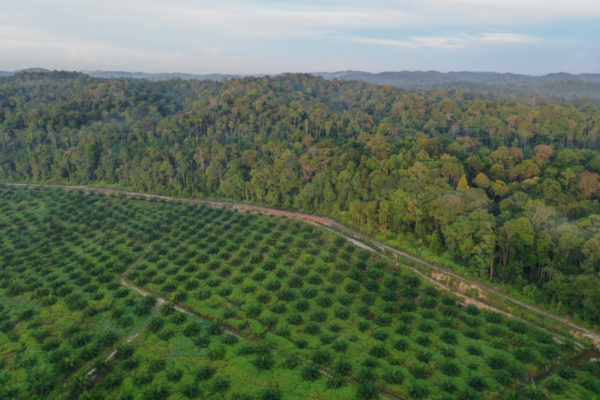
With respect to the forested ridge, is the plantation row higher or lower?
lower

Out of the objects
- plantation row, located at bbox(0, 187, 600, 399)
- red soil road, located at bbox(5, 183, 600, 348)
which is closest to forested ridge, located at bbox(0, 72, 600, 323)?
red soil road, located at bbox(5, 183, 600, 348)

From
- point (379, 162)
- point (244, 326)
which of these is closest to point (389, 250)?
point (379, 162)

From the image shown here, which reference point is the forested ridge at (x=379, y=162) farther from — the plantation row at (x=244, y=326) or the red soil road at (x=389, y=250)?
the plantation row at (x=244, y=326)

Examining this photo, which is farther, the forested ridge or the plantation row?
the forested ridge

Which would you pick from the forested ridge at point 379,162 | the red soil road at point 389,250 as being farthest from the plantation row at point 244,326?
the forested ridge at point 379,162

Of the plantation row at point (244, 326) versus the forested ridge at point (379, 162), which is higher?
the forested ridge at point (379, 162)

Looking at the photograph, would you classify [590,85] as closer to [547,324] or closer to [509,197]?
[509,197]

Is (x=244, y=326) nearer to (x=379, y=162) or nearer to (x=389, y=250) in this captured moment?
(x=389, y=250)

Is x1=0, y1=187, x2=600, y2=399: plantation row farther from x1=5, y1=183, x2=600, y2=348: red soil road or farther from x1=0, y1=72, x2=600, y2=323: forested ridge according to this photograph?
x1=0, y1=72, x2=600, y2=323: forested ridge
